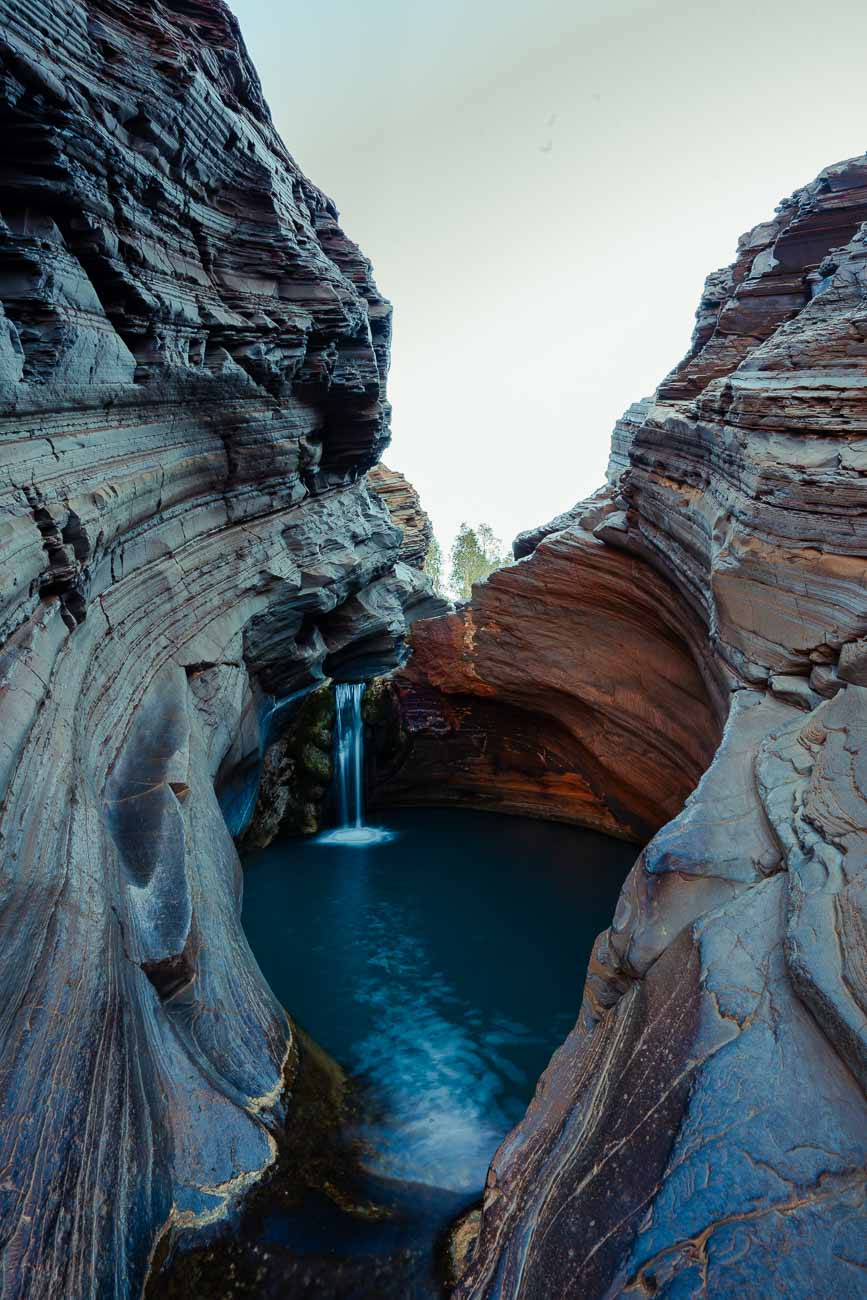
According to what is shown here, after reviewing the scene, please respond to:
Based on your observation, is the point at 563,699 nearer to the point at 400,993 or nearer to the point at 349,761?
the point at 349,761

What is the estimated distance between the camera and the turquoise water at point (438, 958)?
666 cm

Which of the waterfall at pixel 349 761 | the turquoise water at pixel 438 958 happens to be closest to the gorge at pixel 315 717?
the turquoise water at pixel 438 958

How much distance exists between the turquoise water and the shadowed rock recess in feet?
5.39

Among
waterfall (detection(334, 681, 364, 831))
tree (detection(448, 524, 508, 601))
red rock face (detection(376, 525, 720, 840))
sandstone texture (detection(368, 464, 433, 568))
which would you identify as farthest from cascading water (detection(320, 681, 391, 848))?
tree (detection(448, 524, 508, 601))

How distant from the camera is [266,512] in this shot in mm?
13391

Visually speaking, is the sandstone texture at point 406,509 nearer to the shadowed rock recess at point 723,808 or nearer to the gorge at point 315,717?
the gorge at point 315,717

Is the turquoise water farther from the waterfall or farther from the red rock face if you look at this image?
the red rock face

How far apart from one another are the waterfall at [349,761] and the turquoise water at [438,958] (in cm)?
78

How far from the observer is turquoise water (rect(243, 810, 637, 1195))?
6.66m

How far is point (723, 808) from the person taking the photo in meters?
5.29

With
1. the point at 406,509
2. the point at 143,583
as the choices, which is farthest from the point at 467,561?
the point at 143,583

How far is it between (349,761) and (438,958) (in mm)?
6443

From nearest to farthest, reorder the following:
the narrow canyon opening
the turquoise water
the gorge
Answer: the gorge < the narrow canyon opening < the turquoise water

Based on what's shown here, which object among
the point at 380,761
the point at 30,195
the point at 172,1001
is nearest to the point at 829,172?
the point at 30,195
